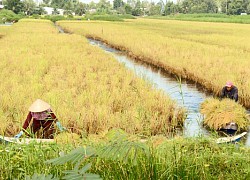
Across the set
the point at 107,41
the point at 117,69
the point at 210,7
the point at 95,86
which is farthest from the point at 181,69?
the point at 210,7

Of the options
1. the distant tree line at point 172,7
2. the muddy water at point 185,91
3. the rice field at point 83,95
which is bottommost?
the muddy water at point 185,91

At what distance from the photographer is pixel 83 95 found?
826 cm

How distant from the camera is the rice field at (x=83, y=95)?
6492 millimetres

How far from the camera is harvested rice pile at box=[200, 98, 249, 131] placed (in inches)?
278

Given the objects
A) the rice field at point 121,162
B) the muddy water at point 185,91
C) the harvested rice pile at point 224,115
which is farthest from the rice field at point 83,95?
the rice field at point 121,162

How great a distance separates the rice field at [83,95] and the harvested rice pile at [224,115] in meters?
0.58

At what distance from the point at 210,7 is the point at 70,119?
Answer: 97196 mm

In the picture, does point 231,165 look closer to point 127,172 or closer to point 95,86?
point 127,172

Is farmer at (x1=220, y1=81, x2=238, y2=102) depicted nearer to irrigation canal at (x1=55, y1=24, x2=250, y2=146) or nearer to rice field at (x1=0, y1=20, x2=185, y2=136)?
irrigation canal at (x1=55, y1=24, x2=250, y2=146)

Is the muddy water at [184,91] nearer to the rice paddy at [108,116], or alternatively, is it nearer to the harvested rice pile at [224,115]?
the harvested rice pile at [224,115]

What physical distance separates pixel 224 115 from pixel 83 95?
304 cm

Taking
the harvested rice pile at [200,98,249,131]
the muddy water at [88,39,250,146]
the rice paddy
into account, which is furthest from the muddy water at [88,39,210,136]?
the rice paddy

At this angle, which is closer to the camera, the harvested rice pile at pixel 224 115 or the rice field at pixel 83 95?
the rice field at pixel 83 95

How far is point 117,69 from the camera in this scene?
12.4 metres
